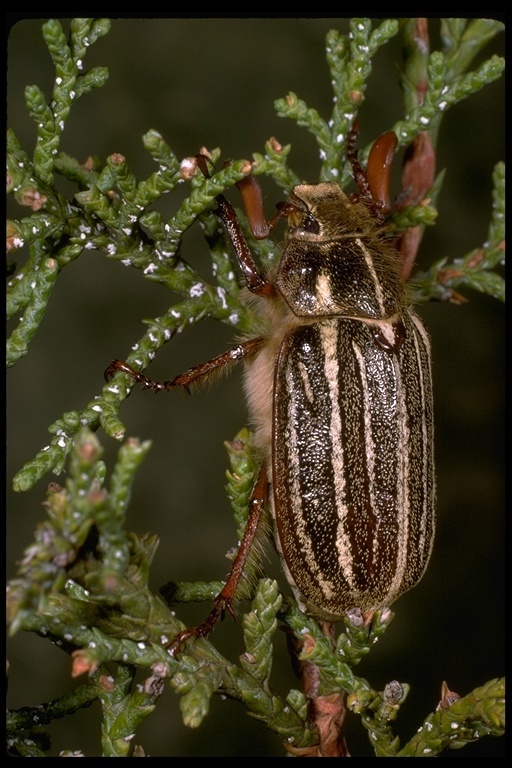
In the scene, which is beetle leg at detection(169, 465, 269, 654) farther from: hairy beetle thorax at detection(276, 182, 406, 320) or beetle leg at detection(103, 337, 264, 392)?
hairy beetle thorax at detection(276, 182, 406, 320)

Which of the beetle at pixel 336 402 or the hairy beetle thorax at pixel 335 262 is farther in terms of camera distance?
the hairy beetle thorax at pixel 335 262

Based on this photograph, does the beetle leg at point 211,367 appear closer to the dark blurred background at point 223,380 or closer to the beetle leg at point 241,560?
the beetle leg at point 241,560

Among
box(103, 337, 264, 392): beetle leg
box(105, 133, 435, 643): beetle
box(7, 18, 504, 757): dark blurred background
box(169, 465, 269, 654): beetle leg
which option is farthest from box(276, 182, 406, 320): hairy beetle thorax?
box(7, 18, 504, 757): dark blurred background

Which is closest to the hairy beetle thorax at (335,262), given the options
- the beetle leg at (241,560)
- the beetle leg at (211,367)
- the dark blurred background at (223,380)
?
the beetle leg at (211,367)

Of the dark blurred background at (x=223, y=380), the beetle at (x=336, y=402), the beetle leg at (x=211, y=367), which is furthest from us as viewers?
the dark blurred background at (x=223, y=380)

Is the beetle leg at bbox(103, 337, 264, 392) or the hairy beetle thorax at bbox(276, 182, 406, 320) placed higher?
the hairy beetle thorax at bbox(276, 182, 406, 320)

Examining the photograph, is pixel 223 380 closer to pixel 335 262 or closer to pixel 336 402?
pixel 335 262

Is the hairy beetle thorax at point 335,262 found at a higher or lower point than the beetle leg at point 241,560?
higher
